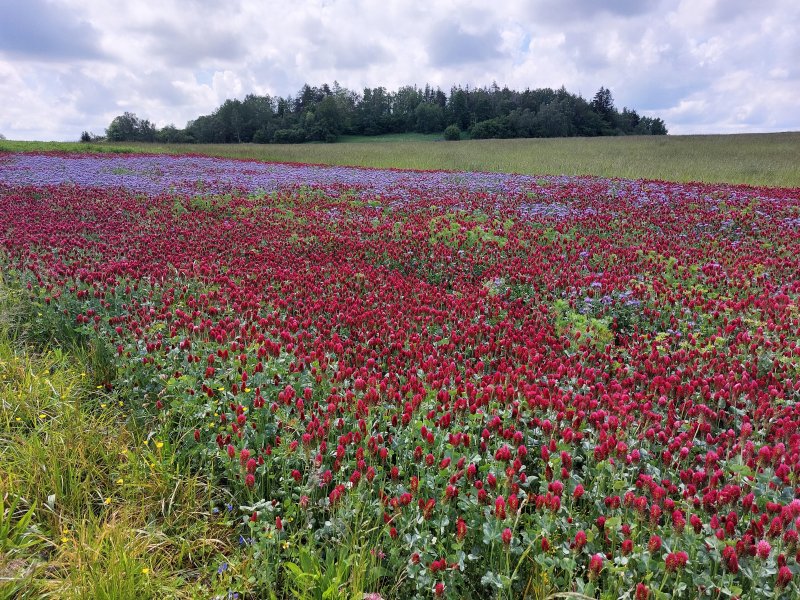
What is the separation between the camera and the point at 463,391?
14.3ft

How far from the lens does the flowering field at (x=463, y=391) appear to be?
292 cm

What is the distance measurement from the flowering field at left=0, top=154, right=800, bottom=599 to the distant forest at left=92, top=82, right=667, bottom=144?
79878 millimetres

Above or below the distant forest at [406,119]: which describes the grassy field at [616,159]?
below

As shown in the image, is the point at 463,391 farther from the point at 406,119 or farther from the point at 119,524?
the point at 406,119

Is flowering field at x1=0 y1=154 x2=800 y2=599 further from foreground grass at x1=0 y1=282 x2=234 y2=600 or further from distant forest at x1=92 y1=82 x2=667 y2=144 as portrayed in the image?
distant forest at x1=92 y1=82 x2=667 y2=144

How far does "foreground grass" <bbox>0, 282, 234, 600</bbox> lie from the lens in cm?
287

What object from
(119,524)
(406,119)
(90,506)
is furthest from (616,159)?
(406,119)

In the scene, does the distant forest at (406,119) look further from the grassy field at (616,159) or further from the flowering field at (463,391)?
the flowering field at (463,391)

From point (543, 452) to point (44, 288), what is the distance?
690cm

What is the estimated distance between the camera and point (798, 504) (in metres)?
2.73

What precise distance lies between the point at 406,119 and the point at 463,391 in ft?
339

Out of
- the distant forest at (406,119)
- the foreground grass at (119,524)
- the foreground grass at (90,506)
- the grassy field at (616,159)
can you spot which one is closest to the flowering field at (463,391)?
the foreground grass at (119,524)

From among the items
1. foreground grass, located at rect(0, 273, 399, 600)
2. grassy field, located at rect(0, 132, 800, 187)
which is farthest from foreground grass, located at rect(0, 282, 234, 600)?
grassy field, located at rect(0, 132, 800, 187)

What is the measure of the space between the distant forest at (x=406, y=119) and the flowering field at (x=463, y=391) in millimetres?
79878
